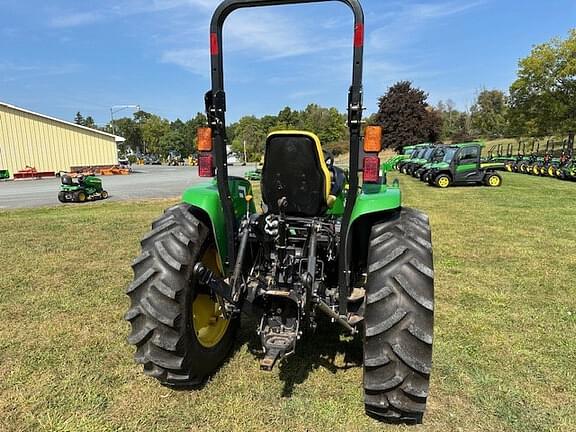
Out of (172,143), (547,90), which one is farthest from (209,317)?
(172,143)

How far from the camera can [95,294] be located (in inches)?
196

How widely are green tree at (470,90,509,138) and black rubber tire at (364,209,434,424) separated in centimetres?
5640

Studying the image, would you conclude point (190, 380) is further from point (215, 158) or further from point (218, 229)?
point (215, 158)

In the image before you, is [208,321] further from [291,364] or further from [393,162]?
[393,162]

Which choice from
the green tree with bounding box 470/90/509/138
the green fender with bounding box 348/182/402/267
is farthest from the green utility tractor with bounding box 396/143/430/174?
the green tree with bounding box 470/90/509/138

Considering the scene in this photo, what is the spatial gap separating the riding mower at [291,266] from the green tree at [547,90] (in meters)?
35.0

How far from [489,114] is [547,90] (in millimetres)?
29744

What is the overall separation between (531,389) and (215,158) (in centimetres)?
270

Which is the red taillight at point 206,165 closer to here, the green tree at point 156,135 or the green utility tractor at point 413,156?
the green utility tractor at point 413,156

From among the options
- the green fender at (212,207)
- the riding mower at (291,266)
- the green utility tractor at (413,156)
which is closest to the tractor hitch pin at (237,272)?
the riding mower at (291,266)

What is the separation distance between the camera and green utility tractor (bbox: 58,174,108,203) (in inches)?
590

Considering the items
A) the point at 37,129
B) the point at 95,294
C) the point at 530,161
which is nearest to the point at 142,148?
the point at 37,129

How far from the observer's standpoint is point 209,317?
3426mm

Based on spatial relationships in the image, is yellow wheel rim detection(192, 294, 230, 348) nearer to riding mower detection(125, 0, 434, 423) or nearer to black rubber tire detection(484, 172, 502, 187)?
riding mower detection(125, 0, 434, 423)
